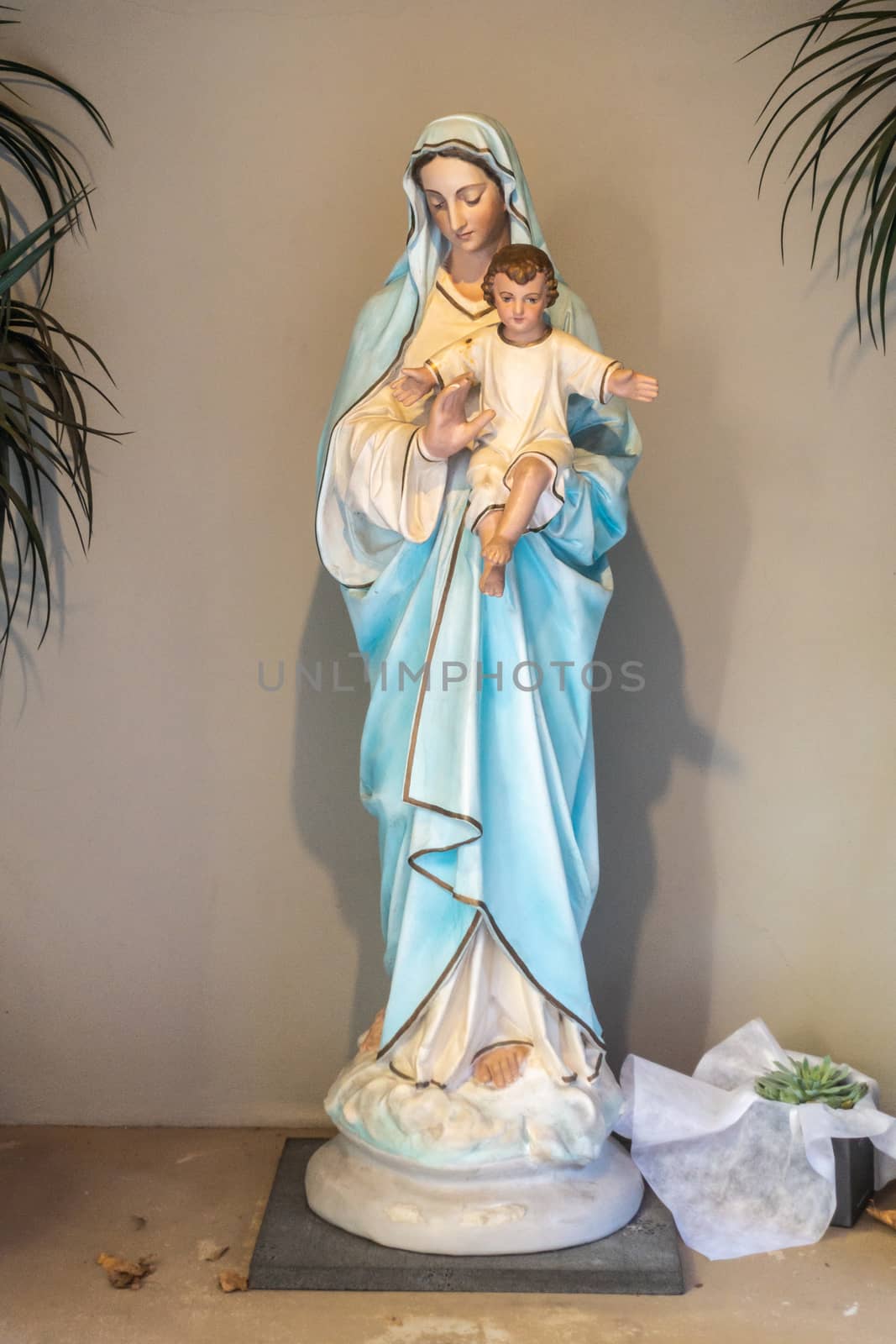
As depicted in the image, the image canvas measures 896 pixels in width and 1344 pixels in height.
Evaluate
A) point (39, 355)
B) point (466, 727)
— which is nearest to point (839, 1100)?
point (466, 727)

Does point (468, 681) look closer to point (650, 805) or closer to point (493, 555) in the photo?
point (493, 555)

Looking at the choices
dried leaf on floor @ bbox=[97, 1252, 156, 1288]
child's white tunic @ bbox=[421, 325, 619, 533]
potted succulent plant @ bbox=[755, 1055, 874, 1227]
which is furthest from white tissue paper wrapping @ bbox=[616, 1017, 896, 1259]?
child's white tunic @ bbox=[421, 325, 619, 533]

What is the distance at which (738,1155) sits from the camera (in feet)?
8.93

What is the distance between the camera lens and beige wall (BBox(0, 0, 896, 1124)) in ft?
10.4

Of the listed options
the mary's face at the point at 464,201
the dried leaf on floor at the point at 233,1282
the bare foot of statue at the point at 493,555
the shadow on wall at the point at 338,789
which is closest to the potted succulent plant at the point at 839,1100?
the shadow on wall at the point at 338,789

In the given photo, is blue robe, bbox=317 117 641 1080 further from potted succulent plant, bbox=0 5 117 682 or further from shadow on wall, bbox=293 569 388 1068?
potted succulent plant, bbox=0 5 117 682

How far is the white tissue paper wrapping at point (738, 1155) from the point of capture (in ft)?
8.66

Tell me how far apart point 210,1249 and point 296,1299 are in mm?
243

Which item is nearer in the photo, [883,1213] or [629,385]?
[629,385]

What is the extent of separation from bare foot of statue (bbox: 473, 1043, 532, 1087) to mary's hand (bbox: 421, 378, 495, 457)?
107 cm

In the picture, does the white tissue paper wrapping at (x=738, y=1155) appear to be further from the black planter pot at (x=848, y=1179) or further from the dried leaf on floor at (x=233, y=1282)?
the dried leaf on floor at (x=233, y=1282)

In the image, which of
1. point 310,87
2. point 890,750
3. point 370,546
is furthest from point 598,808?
point 310,87

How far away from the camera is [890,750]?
125 inches

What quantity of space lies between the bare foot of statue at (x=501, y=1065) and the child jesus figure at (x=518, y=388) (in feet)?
2.70
